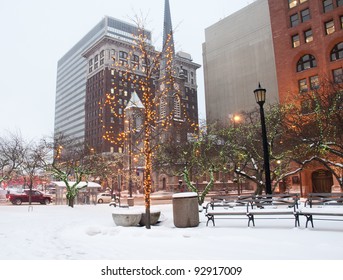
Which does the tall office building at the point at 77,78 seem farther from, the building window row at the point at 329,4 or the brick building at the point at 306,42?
the building window row at the point at 329,4

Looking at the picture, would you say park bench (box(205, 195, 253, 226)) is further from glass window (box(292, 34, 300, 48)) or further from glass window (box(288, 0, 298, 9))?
glass window (box(288, 0, 298, 9))

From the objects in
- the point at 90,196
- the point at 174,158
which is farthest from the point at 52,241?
the point at 90,196

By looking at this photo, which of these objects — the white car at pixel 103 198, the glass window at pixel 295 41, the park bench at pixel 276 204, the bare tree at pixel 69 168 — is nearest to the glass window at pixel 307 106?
the park bench at pixel 276 204

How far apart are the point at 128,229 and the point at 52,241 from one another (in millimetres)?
2546

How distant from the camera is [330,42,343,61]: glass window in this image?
4091 cm

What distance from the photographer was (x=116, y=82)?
10862 centimetres

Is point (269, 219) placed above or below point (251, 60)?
below

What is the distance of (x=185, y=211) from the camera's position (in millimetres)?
11047

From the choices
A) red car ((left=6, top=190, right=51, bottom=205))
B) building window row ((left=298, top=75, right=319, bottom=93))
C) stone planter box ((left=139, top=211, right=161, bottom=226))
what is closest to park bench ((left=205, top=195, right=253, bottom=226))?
stone planter box ((left=139, top=211, right=161, bottom=226))

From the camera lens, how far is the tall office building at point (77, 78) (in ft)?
420

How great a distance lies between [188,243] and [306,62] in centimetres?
4335

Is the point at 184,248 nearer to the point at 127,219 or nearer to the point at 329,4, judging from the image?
the point at 127,219

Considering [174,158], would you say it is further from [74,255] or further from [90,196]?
[74,255]

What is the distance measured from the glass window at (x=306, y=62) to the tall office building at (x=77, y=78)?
85.8 meters
